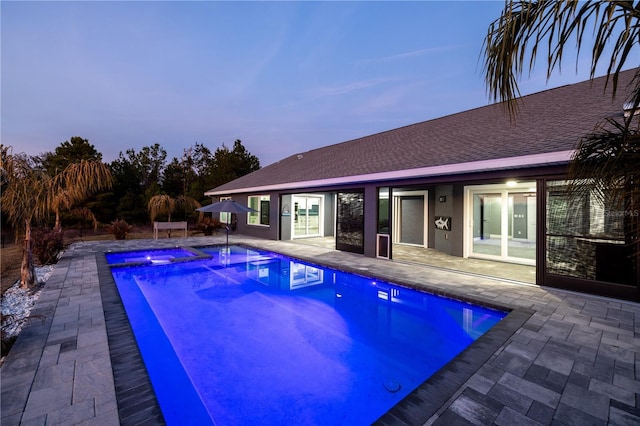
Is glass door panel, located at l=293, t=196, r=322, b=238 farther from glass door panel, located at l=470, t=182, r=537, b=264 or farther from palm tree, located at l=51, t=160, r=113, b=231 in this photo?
palm tree, located at l=51, t=160, r=113, b=231

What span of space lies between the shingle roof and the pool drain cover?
210 inches

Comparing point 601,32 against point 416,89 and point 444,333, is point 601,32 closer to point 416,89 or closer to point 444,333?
point 444,333

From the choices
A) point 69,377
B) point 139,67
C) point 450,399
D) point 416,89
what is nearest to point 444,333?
point 450,399

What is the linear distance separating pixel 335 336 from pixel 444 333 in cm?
181

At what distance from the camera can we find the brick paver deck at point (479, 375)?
221cm

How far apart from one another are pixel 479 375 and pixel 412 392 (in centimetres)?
82

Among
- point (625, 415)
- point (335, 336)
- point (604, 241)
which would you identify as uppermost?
point (604, 241)

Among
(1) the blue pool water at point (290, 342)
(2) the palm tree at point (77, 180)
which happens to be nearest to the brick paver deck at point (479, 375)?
(1) the blue pool water at point (290, 342)

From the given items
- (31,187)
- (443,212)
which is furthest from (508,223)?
(31,187)

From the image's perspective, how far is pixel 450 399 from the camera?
2402mm

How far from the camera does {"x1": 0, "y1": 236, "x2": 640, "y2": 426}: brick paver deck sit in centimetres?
221

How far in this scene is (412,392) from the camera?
98.6 inches

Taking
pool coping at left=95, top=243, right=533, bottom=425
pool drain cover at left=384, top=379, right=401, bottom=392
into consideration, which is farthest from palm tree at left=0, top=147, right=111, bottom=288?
pool drain cover at left=384, top=379, right=401, bottom=392

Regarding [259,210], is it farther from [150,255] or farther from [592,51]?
[592,51]
